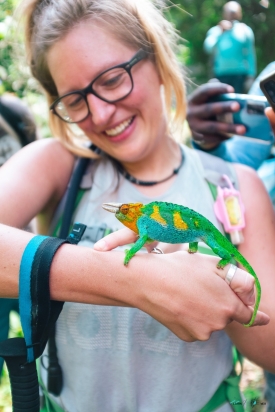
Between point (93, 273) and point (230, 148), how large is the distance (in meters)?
1.29

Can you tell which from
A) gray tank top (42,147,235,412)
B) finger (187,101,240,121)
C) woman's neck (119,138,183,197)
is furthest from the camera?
finger (187,101,240,121)

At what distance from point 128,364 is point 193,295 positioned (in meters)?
0.45

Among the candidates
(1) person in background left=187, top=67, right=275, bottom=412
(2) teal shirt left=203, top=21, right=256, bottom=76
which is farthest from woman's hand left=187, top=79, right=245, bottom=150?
(2) teal shirt left=203, top=21, right=256, bottom=76

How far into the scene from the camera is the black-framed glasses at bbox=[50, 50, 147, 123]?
153 centimetres

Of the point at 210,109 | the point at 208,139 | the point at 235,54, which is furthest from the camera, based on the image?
the point at 235,54

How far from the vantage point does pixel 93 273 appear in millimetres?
1179

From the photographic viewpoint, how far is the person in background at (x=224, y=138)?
1920mm

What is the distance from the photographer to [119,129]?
1.61 meters

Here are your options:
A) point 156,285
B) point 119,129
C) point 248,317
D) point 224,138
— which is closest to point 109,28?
point 119,129

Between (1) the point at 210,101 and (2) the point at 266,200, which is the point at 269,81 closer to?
(2) the point at 266,200

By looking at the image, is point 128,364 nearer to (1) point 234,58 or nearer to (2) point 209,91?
(2) point 209,91

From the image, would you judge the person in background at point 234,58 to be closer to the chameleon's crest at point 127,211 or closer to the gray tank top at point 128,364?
the gray tank top at point 128,364

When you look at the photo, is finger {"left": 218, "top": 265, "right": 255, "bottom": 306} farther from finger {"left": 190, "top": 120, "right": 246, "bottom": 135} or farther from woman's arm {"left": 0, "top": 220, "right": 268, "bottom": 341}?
finger {"left": 190, "top": 120, "right": 246, "bottom": 135}

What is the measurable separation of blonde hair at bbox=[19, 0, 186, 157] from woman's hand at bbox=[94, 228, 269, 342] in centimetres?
77
